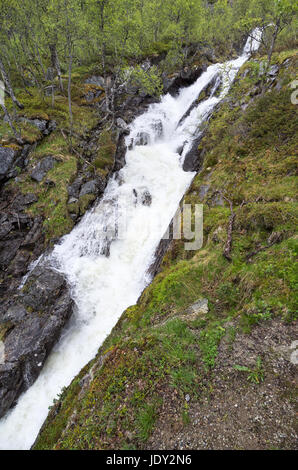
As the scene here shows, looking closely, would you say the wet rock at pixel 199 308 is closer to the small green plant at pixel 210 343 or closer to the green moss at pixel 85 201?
the small green plant at pixel 210 343

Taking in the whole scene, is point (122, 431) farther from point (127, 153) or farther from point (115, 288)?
point (127, 153)

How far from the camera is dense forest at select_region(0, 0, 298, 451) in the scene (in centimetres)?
432

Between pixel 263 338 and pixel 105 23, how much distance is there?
76.6 feet

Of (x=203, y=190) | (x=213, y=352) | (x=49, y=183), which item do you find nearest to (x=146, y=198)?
(x=203, y=190)

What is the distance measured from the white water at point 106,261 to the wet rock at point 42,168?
4.55 meters

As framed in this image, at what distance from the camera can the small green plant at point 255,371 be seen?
412 centimetres

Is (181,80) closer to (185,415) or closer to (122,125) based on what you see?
(122,125)

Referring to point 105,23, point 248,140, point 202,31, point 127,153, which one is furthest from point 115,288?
point 202,31

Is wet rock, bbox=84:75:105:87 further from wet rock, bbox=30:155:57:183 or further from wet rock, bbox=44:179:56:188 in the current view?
wet rock, bbox=44:179:56:188

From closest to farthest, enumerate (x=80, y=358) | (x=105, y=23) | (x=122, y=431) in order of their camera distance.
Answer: (x=122, y=431)
(x=80, y=358)
(x=105, y=23)

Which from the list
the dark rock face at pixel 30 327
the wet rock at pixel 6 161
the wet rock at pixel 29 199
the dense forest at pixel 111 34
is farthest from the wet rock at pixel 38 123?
the dark rock face at pixel 30 327

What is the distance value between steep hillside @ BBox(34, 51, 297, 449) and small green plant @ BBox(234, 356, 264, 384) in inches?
0.7

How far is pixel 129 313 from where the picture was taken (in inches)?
331

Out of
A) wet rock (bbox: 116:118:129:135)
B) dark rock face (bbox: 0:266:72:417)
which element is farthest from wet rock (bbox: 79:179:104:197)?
wet rock (bbox: 116:118:129:135)
